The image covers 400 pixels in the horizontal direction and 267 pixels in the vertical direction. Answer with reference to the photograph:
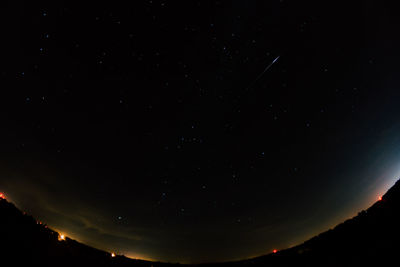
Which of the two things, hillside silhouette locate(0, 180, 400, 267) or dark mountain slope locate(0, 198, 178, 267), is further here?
hillside silhouette locate(0, 180, 400, 267)

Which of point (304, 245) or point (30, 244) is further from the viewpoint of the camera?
point (304, 245)

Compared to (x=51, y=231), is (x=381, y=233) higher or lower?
lower

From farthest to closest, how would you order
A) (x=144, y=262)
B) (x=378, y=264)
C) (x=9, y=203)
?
(x=144, y=262) < (x=378, y=264) < (x=9, y=203)

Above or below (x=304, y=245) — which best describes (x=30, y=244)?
above

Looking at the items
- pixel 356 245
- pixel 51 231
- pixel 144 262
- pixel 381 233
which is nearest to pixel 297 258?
pixel 356 245

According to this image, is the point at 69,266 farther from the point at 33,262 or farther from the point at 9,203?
the point at 9,203

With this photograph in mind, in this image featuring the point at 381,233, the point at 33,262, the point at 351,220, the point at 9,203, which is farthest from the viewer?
the point at 351,220

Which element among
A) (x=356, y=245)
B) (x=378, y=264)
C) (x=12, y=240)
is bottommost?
(x=378, y=264)

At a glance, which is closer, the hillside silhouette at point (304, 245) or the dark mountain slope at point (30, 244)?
the dark mountain slope at point (30, 244)
